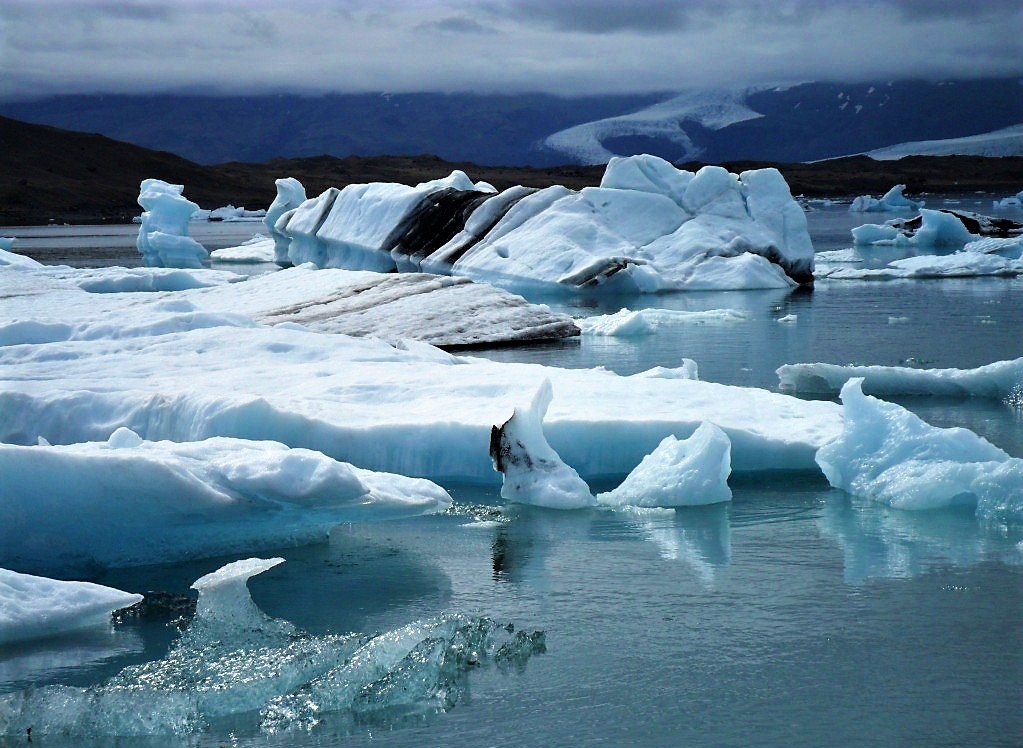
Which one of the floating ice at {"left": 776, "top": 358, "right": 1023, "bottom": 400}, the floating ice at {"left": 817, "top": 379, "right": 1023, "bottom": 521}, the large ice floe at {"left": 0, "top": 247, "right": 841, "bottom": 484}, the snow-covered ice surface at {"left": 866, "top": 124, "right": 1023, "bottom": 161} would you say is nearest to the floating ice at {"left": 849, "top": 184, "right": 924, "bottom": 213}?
the floating ice at {"left": 776, "top": 358, "right": 1023, "bottom": 400}

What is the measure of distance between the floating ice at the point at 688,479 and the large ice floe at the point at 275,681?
2.07m

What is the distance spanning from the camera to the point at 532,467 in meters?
6.84

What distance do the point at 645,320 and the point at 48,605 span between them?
1016 centimetres

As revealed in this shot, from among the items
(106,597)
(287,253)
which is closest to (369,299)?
(106,597)

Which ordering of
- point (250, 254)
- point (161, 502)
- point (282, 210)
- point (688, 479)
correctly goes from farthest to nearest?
point (282, 210) → point (250, 254) → point (688, 479) → point (161, 502)

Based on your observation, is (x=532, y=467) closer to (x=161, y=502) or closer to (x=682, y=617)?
(x=682, y=617)

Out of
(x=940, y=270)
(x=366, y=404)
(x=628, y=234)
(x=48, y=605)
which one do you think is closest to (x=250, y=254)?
(x=628, y=234)

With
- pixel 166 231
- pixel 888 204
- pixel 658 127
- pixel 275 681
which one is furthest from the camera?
pixel 658 127

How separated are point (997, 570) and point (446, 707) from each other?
2.77 meters

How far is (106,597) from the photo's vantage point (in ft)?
16.3

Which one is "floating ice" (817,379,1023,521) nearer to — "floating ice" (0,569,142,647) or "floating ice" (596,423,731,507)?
"floating ice" (596,423,731,507)

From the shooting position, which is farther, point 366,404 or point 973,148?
point 973,148

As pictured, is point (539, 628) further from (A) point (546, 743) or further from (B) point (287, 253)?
(B) point (287, 253)

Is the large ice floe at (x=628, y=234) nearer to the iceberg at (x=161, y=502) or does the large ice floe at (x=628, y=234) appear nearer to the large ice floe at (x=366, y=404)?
the large ice floe at (x=366, y=404)
